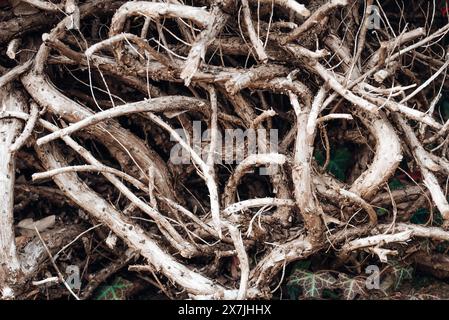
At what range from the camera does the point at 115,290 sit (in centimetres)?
160

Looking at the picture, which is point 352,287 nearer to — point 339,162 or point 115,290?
point 339,162

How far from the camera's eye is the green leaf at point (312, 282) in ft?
5.00

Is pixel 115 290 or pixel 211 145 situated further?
pixel 115 290

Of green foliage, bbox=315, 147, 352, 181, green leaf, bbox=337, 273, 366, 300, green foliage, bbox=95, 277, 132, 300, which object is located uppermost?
green foliage, bbox=315, 147, 352, 181

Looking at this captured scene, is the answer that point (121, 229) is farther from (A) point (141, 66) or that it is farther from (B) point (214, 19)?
(B) point (214, 19)

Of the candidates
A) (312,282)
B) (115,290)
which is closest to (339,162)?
(312,282)

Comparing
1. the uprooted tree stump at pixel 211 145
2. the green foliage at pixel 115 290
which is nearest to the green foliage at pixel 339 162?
the uprooted tree stump at pixel 211 145

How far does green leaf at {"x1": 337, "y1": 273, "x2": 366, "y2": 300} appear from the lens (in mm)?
1513

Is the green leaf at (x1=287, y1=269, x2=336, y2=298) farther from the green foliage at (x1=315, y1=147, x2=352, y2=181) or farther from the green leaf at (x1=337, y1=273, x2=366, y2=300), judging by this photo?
the green foliage at (x1=315, y1=147, x2=352, y2=181)

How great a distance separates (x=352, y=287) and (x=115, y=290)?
24.4 inches

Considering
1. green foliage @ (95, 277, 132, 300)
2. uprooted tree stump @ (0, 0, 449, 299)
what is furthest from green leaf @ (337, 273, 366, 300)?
green foliage @ (95, 277, 132, 300)

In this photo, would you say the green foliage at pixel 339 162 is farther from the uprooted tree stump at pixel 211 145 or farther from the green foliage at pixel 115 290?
→ the green foliage at pixel 115 290

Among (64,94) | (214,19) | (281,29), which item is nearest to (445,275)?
(281,29)

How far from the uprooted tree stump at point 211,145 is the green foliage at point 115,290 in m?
0.03
